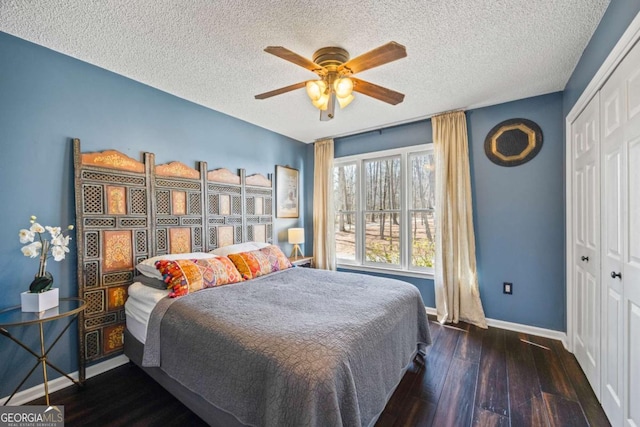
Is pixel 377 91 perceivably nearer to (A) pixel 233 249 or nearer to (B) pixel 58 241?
(A) pixel 233 249

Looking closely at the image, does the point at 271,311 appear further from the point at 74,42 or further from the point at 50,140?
the point at 74,42

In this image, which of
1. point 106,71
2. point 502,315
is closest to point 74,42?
point 106,71

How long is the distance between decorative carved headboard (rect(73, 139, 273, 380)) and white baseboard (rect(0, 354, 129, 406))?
0.26 ft

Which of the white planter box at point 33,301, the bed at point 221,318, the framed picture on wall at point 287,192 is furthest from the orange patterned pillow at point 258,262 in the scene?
the white planter box at point 33,301

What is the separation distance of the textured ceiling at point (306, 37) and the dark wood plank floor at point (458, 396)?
2652mm

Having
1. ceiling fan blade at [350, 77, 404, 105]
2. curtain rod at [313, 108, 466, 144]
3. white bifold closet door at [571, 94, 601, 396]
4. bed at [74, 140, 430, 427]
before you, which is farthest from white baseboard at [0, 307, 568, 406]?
ceiling fan blade at [350, 77, 404, 105]

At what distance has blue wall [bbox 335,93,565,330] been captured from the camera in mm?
2861

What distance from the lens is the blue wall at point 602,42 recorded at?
1.46 metres

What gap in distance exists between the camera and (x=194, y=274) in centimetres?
230

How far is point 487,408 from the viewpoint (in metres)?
1.85

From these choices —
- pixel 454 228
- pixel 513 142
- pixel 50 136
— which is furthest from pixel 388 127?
pixel 50 136

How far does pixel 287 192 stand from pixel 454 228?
2.51 meters

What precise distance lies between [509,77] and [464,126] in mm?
752

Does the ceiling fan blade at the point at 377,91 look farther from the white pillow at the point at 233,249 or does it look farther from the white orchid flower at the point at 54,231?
the white orchid flower at the point at 54,231
